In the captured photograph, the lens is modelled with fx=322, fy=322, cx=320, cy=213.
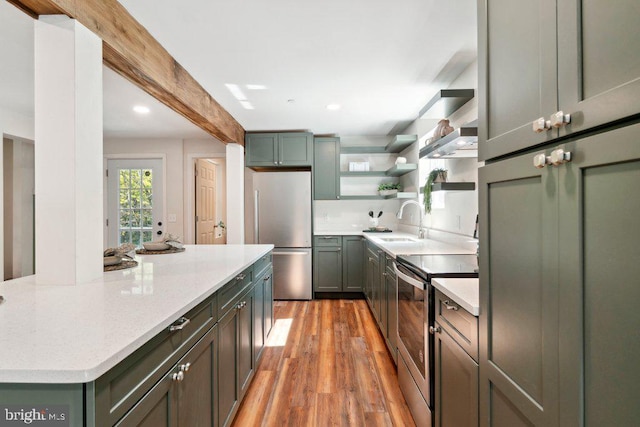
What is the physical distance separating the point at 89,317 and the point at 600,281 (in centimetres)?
136

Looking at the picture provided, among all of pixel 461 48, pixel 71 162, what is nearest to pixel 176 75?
pixel 71 162

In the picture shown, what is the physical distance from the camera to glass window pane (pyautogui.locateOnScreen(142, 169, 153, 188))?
5.05 meters

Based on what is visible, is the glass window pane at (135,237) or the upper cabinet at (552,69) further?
the glass window pane at (135,237)

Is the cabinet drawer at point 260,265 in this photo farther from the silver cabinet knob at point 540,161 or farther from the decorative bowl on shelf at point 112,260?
the silver cabinet knob at point 540,161

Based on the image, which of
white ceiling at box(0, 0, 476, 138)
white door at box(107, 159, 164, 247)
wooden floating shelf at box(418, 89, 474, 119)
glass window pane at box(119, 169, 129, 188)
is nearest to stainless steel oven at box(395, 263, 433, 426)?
wooden floating shelf at box(418, 89, 474, 119)

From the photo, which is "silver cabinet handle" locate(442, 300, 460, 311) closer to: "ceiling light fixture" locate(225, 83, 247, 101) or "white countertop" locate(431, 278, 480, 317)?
"white countertop" locate(431, 278, 480, 317)

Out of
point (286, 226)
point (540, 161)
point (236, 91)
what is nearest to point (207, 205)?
point (286, 226)

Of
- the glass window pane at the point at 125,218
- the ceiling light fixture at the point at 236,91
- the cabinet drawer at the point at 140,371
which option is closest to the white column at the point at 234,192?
the ceiling light fixture at the point at 236,91

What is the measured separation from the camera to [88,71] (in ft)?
5.03

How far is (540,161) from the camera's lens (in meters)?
0.80

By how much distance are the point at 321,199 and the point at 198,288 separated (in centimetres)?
354

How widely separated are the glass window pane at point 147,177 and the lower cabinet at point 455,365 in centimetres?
483

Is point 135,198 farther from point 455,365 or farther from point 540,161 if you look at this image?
point 540,161

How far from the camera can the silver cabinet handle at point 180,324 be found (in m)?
1.06
